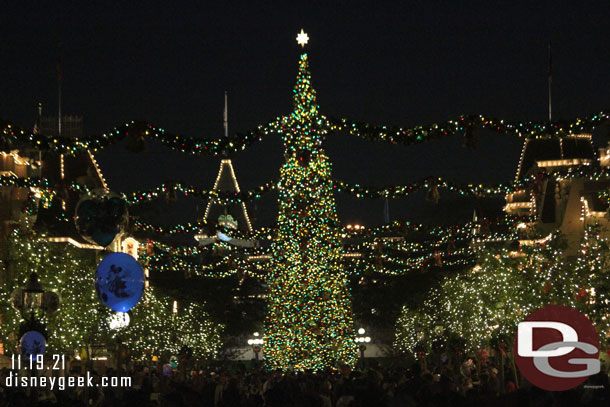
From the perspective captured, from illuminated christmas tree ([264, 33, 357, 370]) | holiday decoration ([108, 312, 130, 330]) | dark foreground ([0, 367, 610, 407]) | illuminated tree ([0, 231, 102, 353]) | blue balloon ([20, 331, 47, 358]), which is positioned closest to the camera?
dark foreground ([0, 367, 610, 407])

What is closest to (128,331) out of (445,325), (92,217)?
(445,325)

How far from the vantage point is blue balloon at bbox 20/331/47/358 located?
2547 cm

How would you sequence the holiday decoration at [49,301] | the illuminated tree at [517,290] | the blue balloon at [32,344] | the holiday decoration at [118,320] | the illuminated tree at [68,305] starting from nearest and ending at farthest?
1. the blue balloon at [32,344]
2. the holiday decoration at [49,301]
3. the illuminated tree at [517,290]
4. the holiday decoration at [118,320]
5. the illuminated tree at [68,305]

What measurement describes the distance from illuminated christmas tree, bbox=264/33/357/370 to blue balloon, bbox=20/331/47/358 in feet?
46.6

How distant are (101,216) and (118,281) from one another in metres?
1.16

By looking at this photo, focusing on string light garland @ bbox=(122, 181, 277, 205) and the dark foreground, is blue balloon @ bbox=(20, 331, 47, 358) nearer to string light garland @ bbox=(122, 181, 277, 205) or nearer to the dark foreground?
the dark foreground

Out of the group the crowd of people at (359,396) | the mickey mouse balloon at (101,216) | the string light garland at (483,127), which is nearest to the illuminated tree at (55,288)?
the crowd of people at (359,396)

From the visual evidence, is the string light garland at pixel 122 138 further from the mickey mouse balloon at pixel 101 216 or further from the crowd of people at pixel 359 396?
the crowd of people at pixel 359 396

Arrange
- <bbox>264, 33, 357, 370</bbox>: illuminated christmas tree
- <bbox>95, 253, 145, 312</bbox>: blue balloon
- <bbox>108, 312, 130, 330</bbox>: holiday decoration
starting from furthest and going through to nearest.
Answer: <bbox>264, 33, 357, 370</bbox>: illuminated christmas tree, <bbox>108, 312, 130, 330</bbox>: holiday decoration, <bbox>95, 253, 145, 312</bbox>: blue balloon

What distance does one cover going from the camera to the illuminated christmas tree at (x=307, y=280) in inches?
1519

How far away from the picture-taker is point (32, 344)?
25.5 metres

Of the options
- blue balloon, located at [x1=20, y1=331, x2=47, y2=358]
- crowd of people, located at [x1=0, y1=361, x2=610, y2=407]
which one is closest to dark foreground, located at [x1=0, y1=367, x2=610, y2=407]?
crowd of people, located at [x1=0, y1=361, x2=610, y2=407]

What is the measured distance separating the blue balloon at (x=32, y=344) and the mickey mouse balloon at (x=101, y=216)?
6.05 m

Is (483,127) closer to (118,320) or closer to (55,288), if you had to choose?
(118,320)
